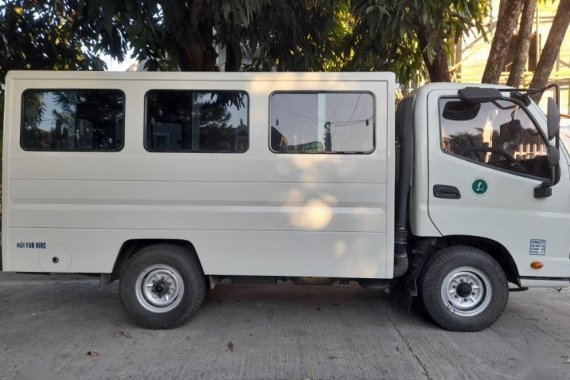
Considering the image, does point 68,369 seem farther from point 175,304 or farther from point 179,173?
point 179,173

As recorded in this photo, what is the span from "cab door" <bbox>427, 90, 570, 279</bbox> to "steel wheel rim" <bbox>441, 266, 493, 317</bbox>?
0.37 metres

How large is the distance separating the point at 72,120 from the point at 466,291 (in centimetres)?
425

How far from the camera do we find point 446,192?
→ 489cm

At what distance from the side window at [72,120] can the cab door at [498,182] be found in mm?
3122

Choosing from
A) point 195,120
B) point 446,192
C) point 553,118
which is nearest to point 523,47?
point 553,118

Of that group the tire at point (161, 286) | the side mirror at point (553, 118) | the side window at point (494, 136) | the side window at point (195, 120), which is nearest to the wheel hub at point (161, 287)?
the tire at point (161, 286)

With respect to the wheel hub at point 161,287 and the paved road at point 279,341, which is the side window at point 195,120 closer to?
the wheel hub at point 161,287

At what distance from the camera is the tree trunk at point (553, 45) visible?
25.3 ft

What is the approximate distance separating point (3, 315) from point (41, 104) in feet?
8.18

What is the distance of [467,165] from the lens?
16.0ft

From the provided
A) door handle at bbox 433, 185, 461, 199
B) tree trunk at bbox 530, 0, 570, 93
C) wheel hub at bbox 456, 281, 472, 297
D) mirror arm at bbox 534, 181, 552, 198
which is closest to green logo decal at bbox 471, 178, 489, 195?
door handle at bbox 433, 185, 461, 199

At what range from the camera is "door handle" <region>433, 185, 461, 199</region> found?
488 cm

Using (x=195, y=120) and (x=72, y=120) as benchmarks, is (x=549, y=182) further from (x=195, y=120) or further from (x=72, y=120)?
(x=72, y=120)

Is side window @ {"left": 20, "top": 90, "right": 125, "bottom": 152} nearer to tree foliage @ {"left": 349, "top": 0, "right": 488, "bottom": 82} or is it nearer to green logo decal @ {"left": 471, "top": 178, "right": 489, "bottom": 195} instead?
tree foliage @ {"left": 349, "top": 0, "right": 488, "bottom": 82}
